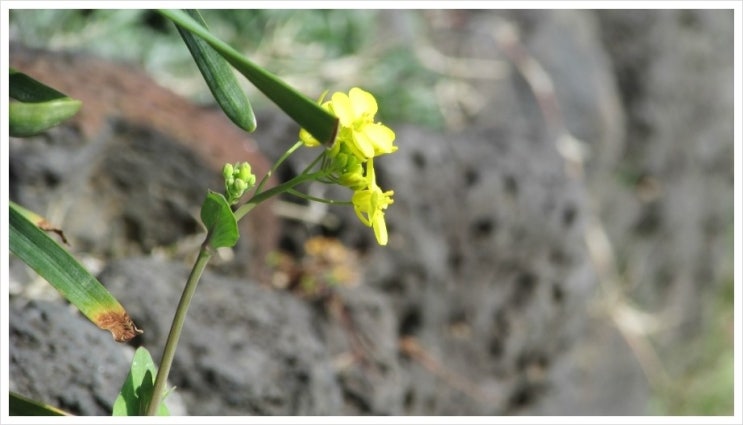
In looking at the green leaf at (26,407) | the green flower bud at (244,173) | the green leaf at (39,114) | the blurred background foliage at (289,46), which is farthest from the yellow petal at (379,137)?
the blurred background foliage at (289,46)

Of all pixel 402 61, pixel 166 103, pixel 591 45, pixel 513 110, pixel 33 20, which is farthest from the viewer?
pixel 591 45

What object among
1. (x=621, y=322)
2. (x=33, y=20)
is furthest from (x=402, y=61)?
(x=621, y=322)

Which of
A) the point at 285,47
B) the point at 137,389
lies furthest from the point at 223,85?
the point at 285,47

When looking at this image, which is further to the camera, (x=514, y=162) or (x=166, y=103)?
(x=514, y=162)

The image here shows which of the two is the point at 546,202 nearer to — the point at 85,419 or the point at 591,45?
the point at 591,45

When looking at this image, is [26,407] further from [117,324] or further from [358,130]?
[358,130]

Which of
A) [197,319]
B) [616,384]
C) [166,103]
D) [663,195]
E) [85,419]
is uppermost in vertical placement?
[663,195]

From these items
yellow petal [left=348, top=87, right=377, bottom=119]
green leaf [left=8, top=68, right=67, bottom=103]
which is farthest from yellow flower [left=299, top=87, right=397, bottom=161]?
green leaf [left=8, top=68, right=67, bottom=103]
